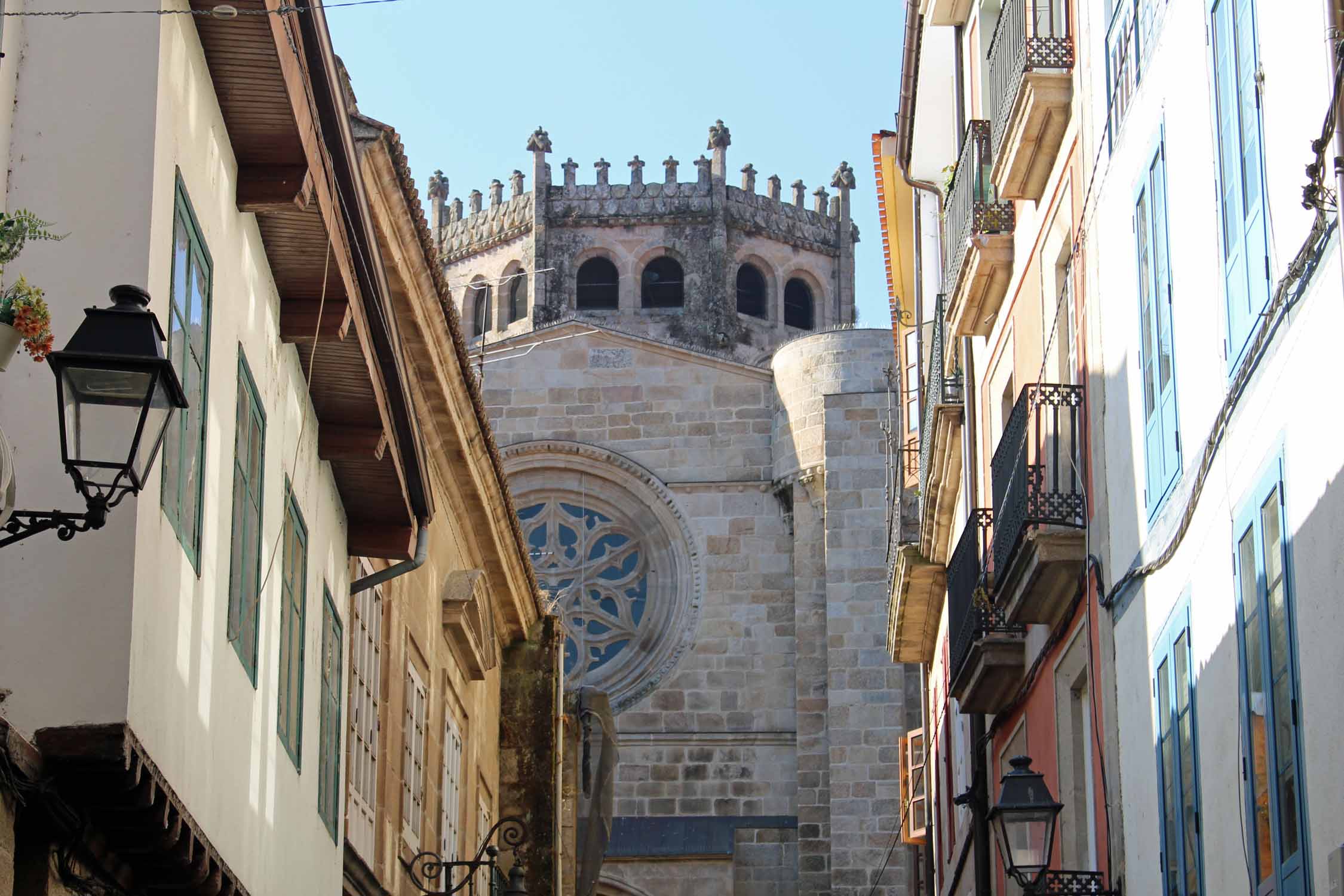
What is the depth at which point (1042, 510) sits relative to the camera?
12.4 meters

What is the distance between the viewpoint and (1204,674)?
9.55 metres

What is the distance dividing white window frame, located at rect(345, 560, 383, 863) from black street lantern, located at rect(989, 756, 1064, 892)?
11.9ft

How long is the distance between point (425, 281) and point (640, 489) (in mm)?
22668

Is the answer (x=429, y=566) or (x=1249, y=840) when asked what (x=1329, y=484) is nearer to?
(x=1249, y=840)

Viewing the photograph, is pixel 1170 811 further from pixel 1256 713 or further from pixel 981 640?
pixel 981 640

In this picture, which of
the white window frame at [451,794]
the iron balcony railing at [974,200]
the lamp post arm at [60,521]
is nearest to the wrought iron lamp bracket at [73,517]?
the lamp post arm at [60,521]

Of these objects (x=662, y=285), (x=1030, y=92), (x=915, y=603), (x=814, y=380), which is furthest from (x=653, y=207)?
(x=1030, y=92)

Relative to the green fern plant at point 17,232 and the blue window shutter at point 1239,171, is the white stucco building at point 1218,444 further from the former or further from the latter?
the green fern plant at point 17,232

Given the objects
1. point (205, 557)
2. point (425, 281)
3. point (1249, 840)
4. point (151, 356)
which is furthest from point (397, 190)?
point (151, 356)

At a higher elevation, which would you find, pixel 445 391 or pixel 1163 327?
pixel 445 391

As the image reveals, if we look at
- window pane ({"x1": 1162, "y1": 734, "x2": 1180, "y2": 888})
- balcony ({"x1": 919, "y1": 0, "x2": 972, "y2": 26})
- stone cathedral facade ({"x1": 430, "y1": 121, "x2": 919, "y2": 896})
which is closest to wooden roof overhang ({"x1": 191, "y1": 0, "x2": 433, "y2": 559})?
window pane ({"x1": 1162, "y1": 734, "x2": 1180, "y2": 888})

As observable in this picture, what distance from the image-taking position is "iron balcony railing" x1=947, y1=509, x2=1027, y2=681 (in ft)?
46.5

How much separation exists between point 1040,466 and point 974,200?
3.56 metres

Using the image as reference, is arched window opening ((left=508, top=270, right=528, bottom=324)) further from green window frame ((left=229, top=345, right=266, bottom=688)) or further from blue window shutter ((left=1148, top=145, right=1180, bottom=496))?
green window frame ((left=229, top=345, right=266, bottom=688))
